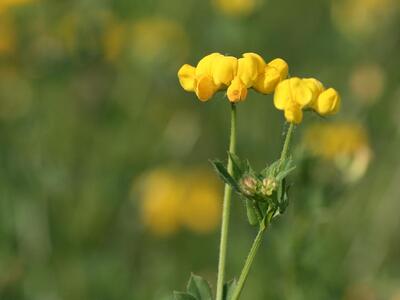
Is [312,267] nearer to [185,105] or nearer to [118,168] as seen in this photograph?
[118,168]

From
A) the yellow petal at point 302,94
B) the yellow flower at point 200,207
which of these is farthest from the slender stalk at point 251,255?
the yellow flower at point 200,207

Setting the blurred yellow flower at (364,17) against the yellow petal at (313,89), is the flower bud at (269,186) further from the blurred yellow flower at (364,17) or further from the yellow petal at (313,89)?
the blurred yellow flower at (364,17)

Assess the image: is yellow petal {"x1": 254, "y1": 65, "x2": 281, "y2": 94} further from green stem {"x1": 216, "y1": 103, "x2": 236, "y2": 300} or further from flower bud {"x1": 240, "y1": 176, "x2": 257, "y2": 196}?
flower bud {"x1": 240, "y1": 176, "x2": 257, "y2": 196}

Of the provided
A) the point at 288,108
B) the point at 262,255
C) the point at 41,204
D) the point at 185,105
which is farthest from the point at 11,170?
the point at 288,108

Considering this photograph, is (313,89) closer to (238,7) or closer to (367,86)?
(367,86)

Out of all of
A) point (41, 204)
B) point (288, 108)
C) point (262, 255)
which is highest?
point (288, 108)

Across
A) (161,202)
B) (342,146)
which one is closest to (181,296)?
(342,146)

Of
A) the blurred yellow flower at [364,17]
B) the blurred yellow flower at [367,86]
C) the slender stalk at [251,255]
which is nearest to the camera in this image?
the slender stalk at [251,255]
